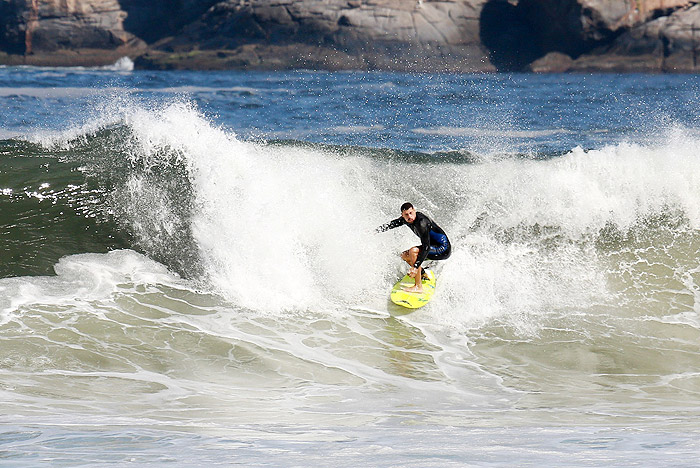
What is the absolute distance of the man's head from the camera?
826 centimetres

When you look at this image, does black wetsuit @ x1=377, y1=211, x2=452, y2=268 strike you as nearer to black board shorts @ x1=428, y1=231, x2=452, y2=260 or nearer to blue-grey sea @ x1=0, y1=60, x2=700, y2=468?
black board shorts @ x1=428, y1=231, x2=452, y2=260

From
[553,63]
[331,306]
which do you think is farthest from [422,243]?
[553,63]

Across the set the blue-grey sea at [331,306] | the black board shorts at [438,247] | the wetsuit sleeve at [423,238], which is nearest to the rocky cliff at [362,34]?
the blue-grey sea at [331,306]

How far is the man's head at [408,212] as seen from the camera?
8258mm

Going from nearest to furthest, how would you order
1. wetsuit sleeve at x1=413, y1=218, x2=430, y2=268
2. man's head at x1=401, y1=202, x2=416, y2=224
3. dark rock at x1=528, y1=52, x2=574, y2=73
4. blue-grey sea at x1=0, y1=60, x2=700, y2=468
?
blue-grey sea at x1=0, y1=60, x2=700, y2=468, man's head at x1=401, y1=202, x2=416, y2=224, wetsuit sleeve at x1=413, y1=218, x2=430, y2=268, dark rock at x1=528, y1=52, x2=574, y2=73

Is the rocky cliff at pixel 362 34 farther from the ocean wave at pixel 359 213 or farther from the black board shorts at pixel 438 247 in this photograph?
the black board shorts at pixel 438 247

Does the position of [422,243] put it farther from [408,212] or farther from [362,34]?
[362,34]

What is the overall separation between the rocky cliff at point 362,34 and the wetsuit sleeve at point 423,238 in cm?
Answer: 4654

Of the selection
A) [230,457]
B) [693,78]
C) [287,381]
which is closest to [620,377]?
[287,381]

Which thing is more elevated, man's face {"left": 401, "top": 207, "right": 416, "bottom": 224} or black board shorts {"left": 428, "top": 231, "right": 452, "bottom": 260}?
man's face {"left": 401, "top": 207, "right": 416, "bottom": 224}

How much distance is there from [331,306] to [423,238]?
4.11ft

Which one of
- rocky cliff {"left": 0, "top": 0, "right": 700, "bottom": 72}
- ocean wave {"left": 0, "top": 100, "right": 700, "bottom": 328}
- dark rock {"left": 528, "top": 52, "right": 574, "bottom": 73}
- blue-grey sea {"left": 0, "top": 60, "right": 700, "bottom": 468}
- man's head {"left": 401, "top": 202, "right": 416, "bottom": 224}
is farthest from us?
dark rock {"left": 528, "top": 52, "right": 574, "bottom": 73}

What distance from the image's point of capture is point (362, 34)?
5788 centimetres

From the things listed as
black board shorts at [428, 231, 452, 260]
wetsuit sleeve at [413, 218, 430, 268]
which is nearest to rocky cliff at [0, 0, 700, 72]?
black board shorts at [428, 231, 452, 260]
